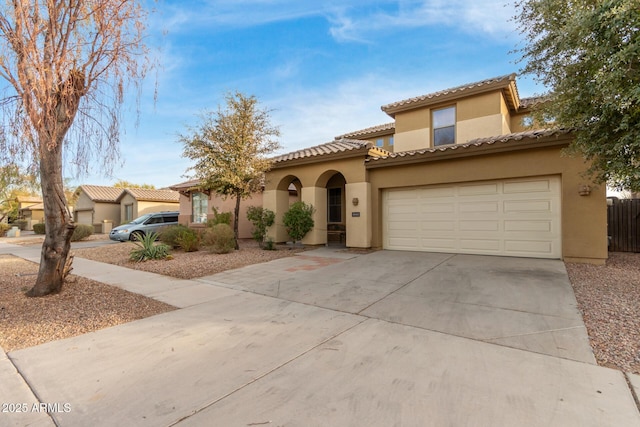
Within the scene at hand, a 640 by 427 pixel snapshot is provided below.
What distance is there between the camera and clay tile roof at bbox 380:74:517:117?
12.0 metres

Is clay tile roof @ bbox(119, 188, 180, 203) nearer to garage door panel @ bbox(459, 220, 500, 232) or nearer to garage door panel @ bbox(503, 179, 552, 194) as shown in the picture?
garage door panel @ bbox(459, 220, 500, 232)

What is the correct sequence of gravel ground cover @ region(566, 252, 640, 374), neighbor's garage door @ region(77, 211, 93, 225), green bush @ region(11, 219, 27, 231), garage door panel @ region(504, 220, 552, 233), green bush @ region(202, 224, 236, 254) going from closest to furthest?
1. gravel ground cover @ region(566, 252, 640, 374)
2. garage door panel @ region(504, 220, 552, 233)
3. green bush @ region(202, 224, 236, 254)
4. neighbor's garage door @ region(77, 211, 93, 225)
5. green bush @ region(11, 219, 27, 231)

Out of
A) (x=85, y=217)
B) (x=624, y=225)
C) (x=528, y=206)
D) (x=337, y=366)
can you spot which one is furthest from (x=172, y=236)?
(x=85, y=217)

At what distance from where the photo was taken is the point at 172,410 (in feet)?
8.55

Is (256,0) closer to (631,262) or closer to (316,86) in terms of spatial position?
(316,86)

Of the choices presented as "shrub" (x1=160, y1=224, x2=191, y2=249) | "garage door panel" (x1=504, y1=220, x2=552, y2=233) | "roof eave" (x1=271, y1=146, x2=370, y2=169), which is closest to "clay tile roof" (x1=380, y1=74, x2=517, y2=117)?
"roof eave" (x1=271, y1=146, x2=370, y2=169)

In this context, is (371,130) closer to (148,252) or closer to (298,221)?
(298,221)

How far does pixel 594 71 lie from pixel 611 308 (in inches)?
164

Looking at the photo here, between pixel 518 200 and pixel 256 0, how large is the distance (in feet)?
30.8

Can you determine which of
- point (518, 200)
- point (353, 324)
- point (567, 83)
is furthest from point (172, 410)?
point (518, 200)

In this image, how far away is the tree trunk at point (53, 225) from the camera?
17.6ft

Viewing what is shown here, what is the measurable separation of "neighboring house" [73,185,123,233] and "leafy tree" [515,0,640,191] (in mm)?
32915

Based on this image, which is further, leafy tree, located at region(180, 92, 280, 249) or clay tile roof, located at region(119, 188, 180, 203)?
clay tile roof, located at region(119, 188, 180, 203)

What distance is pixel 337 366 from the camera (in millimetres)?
3264
